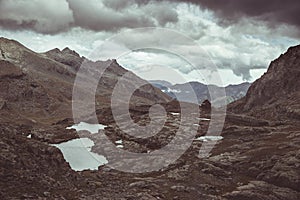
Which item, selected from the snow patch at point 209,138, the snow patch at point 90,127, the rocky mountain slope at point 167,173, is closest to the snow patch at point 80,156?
the rocky mountain slope at point 167,173

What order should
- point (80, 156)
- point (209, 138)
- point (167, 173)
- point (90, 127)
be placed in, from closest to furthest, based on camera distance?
point (167, 173) < point (80, 156) < point (209, 138) < point (90, 127)

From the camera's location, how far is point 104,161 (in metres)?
79.3

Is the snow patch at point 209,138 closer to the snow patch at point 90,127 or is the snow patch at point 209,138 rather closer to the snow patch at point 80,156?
the snow patch at point 80,156

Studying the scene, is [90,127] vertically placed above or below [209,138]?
above

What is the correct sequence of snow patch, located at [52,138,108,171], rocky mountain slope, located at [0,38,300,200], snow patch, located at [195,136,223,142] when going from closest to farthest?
rocky mountain slope, located at [0,38,300,200] < snow patch, located at [52,138,108,171] < snow patch, located at [195,136,223,142]

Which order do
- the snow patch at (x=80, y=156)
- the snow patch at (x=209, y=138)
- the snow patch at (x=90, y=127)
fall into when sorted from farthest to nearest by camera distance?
the snow patch at (x=90, y=127)
the snow patch at (x=209, y=138)
the snow patch at (x=80, y=156)

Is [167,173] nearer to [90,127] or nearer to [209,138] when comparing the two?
[209,138]

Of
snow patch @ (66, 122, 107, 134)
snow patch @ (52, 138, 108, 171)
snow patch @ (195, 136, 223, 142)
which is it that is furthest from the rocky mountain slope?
snow patch @ (66, 122, 107, 134)

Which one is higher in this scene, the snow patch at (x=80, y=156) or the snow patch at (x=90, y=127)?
the snow patch at (x=90, y=127)

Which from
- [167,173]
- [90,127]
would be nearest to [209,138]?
[167,173]

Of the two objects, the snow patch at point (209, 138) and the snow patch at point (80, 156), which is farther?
the snow patch at point (209, 138)

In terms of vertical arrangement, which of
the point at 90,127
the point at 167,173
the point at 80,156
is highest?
the point at 90,127

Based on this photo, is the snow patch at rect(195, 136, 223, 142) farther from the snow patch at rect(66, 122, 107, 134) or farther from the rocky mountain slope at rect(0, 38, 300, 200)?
the snow patch at rect(66, 122, 107, 134)

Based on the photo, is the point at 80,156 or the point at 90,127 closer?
the point at 80,156
